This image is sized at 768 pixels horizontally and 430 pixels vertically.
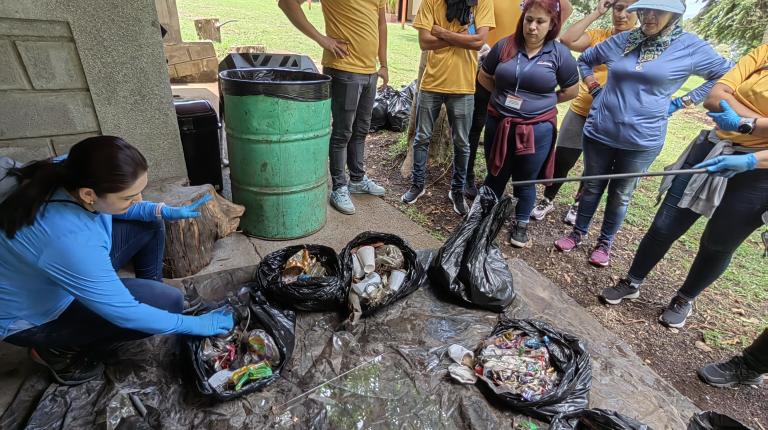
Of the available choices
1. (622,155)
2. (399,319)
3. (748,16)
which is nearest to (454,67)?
(622,155)

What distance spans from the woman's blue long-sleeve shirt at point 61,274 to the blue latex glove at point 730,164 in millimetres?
2509

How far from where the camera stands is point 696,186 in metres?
2.05

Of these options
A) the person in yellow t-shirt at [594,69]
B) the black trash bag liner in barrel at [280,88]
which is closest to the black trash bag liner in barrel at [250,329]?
the black trash bag liner in barrel at [280,88]

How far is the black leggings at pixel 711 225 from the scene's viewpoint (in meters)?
1.93

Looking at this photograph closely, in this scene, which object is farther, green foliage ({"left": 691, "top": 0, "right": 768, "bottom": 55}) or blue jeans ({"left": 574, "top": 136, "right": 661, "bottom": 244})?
green foliage ({"left": 691, "top": 0, "right": 768, "bottom": 55})

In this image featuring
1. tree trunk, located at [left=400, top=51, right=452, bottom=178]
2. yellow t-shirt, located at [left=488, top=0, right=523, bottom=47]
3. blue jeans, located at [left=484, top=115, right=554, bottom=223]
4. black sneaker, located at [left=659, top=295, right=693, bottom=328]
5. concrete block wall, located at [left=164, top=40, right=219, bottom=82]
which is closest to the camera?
black sneaker, located at [left=659, top=295, right=693, bottom=328]

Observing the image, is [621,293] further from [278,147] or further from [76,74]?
[76,74]

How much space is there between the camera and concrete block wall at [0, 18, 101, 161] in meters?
1.92

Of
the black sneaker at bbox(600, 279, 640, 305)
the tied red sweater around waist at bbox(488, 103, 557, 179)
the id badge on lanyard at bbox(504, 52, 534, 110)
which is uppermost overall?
the id badge on lanyard at bbox(504, 52, 534, 110)

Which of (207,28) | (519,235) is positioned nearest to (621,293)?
(519,235)

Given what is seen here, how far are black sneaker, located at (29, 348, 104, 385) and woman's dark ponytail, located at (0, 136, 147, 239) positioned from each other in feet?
2.00

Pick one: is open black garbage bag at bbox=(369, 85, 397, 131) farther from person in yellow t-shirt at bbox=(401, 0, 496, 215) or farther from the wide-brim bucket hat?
the wide-brim bucket hat

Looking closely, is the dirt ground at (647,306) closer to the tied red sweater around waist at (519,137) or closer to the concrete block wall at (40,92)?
the tied red sweater around waist at (519,137)

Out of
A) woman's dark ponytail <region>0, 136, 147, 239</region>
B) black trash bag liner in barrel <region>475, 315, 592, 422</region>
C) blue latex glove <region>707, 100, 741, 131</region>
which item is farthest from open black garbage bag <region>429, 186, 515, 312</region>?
woman's dark ponytail <region>0, 136, 147, 239</region>
